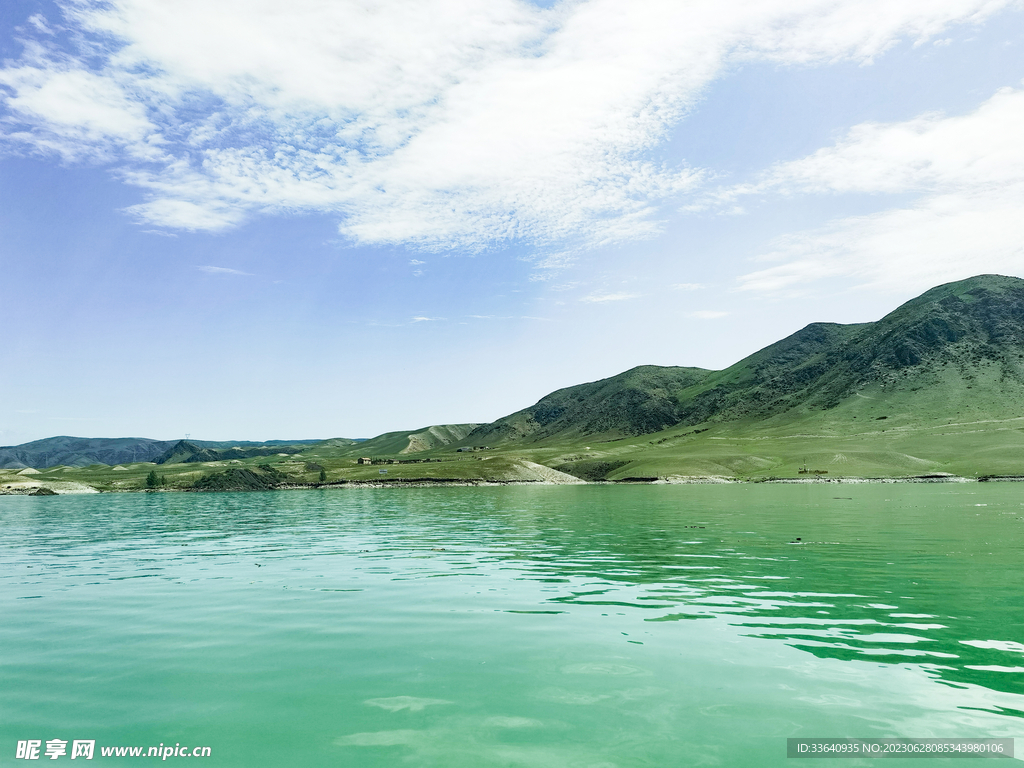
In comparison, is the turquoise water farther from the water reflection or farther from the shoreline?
the shoreline

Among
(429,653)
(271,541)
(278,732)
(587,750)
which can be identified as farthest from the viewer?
(271,541)

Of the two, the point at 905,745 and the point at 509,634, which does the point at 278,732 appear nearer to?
the point at 509,634

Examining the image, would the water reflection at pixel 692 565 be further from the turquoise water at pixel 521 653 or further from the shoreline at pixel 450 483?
the shoreline at pixel 450 483

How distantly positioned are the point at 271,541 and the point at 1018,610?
40923 mm

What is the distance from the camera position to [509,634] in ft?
54.7

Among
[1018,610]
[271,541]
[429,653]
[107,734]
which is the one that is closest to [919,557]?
[1018,610]

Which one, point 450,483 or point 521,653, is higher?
point 521,653

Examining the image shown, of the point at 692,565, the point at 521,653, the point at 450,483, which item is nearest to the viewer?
the point at 521,653

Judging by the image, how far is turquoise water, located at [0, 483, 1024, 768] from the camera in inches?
402

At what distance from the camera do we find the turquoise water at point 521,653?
33.5ft

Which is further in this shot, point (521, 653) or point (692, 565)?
point (692, 565)

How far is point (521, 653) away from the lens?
14.8 m

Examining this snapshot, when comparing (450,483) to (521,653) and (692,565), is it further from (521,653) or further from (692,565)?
(521,653)

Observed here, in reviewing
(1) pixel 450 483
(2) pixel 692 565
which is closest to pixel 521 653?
(2) pixel 692 565
